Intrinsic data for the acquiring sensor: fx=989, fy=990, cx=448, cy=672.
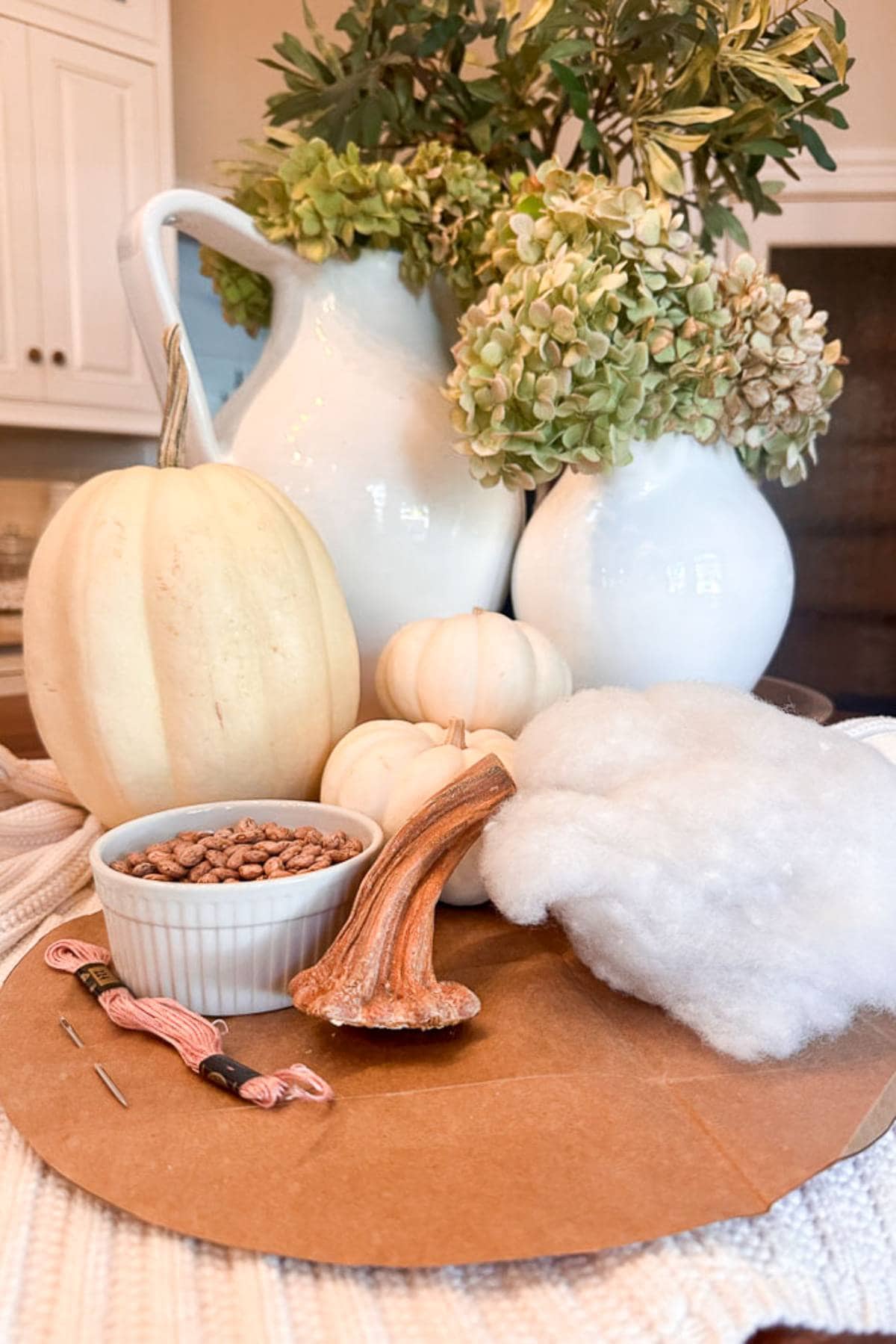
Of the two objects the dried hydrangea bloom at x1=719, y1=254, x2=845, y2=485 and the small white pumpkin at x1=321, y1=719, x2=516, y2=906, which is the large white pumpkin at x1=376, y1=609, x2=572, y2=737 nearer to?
the small white pumpkin at x1=321, y1=719, x2=516, y2=906

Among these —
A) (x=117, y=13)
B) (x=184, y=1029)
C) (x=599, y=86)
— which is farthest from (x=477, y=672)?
(x=117, y=13)

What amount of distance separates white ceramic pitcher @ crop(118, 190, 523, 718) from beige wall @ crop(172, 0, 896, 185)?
1764 mm

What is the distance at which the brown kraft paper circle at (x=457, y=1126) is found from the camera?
29 centimetres

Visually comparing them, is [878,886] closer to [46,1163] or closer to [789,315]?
[46,1163]

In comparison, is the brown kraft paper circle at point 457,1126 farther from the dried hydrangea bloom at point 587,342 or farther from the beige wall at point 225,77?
the beige wall at point 225,77

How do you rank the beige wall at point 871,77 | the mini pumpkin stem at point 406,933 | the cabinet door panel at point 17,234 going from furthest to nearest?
the beige wall at point 871,77
the cabinet door panel at point 17,234
the mini pumpkin stem at point 406,933

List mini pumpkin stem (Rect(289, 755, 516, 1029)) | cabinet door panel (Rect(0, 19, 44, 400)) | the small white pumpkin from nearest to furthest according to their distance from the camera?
mini pumpkin stem (Rect(289, 755, 516, 1029)) → the small white pumpkin → cabinet door panel (Rect(0, 19, 44, 400))

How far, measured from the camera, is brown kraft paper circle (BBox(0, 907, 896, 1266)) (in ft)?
0.96

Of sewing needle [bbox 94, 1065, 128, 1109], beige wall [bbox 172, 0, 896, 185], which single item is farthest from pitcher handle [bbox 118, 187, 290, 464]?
beige wall [bbox 172, 0, 896, 185]

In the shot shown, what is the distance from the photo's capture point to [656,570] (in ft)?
2.29

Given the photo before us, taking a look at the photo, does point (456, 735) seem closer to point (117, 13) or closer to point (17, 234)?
point (17, 234)

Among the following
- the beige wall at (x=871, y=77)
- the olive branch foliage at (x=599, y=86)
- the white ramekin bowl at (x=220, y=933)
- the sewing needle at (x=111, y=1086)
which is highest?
the beige wall at (x=871, y=77)

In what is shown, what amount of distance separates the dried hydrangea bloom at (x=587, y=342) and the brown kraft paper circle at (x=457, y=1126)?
1.20ft

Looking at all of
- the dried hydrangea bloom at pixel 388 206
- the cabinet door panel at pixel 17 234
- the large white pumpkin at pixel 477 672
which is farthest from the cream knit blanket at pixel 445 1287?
the cabinet door panel at pixel 17 234
